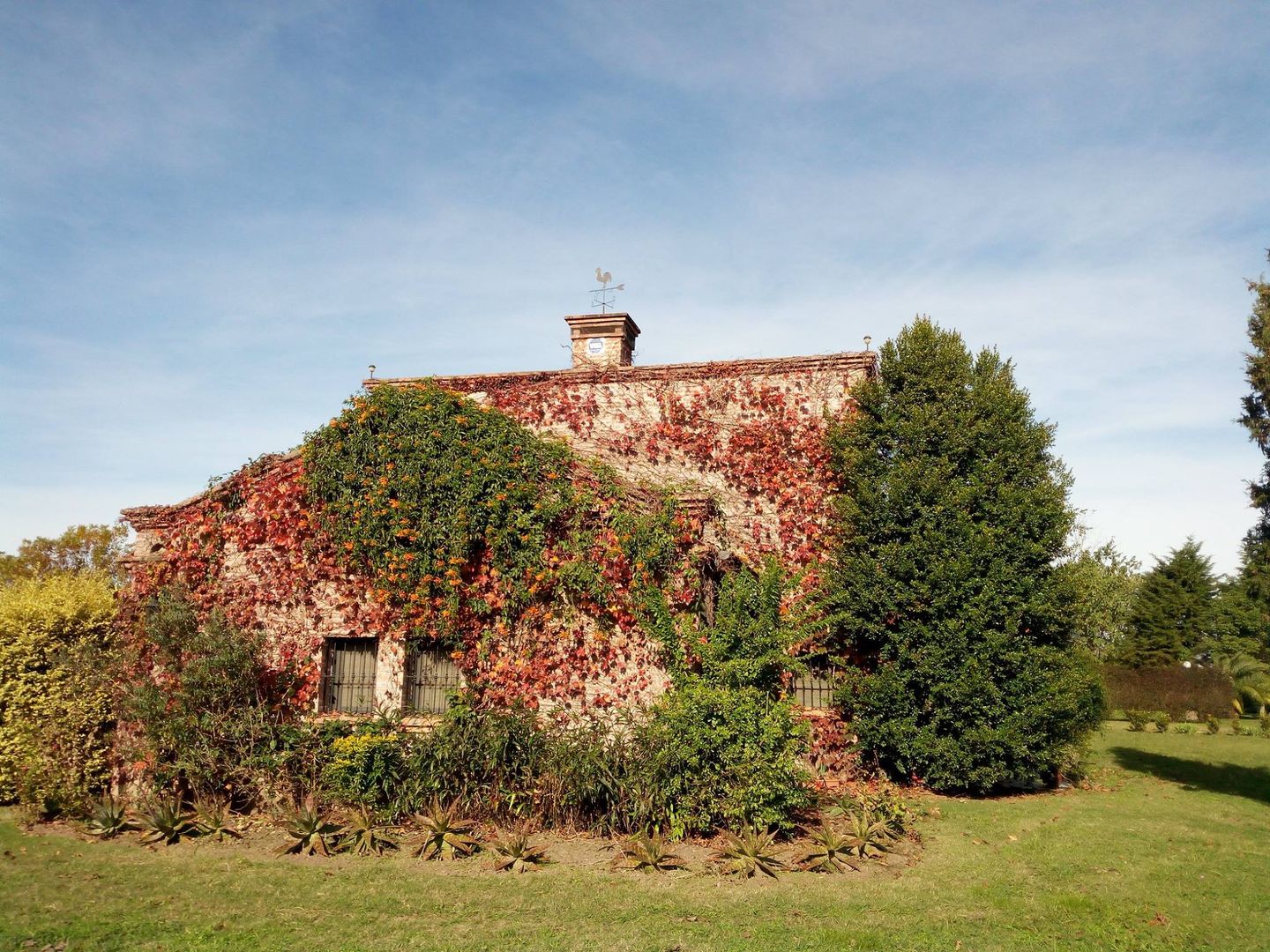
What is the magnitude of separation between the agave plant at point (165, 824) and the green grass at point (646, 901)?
306 mm

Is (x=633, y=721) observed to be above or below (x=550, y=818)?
above

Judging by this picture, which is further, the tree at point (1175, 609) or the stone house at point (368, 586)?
the tree at point (1175, 609)

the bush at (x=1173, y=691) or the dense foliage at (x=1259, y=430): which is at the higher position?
the dense foliage at (x=1259, y=430)

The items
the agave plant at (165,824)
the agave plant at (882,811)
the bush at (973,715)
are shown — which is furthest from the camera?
the bush at (973,715)

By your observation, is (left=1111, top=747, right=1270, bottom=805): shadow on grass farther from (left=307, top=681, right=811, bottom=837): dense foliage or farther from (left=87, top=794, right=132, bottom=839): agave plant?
(left=87, top=794, right=132, bottom=839): agave plant

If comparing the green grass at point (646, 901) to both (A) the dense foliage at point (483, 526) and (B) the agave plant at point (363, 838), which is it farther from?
(A) the dense foliage at point (483, 526)

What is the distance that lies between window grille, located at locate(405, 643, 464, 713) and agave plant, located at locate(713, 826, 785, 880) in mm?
4868

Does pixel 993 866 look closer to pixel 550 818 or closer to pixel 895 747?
pixel 895 747

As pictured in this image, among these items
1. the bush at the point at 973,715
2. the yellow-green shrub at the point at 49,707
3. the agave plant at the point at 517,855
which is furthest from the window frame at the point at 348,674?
the bush at the point at 973,715

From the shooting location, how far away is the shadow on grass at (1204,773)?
13586mm

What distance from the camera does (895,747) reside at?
488 inches

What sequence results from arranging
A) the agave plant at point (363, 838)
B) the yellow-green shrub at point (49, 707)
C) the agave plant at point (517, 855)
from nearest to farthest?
1. the agave plant at point (517, 855)
2. the agave plant at point (363, 838)
3. the yellow-green shrub at point (49, 707)

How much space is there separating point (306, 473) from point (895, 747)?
9.58 metres

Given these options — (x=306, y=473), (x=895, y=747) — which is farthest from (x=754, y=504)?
(x=306, y=473)
